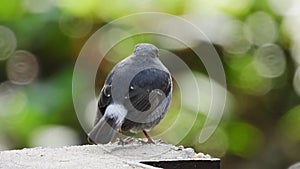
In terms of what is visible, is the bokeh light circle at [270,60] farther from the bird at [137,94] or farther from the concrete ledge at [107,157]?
the concrete ledge at [107,157]

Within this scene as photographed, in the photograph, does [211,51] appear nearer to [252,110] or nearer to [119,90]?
[252,110]

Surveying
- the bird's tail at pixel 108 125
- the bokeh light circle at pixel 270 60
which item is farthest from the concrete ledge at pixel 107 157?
the bokeh light circle at pixel 270 60

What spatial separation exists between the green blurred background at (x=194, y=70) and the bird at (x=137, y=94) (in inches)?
46.3

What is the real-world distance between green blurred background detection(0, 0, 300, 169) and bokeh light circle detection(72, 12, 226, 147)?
0.05 meters

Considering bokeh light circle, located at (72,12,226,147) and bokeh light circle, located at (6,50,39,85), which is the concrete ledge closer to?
bokeh light circle, located at (72,12,226,147)

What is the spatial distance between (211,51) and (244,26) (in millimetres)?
442

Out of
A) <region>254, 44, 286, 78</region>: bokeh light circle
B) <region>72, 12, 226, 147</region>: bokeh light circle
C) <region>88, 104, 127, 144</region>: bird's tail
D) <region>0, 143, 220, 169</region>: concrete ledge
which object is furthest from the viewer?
<region>254, 44, 286, 78</region>: bokeh light circle

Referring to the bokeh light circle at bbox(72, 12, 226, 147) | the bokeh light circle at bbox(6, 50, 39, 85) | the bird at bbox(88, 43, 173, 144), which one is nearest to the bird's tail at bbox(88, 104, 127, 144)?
the bird at bbox(88, 43, 173, 144)

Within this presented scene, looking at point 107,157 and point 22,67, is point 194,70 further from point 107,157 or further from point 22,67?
point 107,157

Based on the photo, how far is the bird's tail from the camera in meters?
2.75

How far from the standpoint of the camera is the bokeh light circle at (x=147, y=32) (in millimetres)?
4352

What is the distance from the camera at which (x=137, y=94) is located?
3.00 metres

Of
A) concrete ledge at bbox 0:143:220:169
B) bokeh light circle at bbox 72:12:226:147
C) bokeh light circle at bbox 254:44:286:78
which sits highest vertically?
concrete ledge at bbox 0:143:220:169

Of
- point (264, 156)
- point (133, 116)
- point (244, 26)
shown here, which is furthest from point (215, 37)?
point (133, 116)
